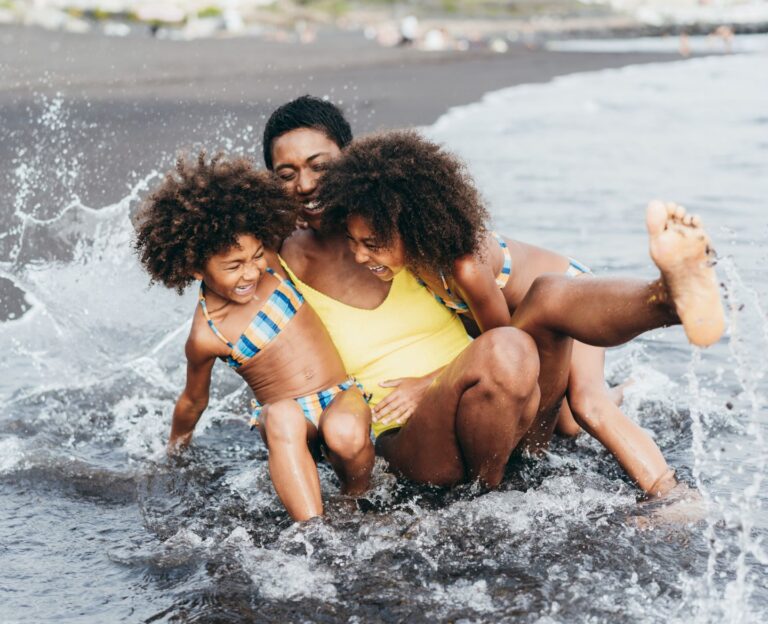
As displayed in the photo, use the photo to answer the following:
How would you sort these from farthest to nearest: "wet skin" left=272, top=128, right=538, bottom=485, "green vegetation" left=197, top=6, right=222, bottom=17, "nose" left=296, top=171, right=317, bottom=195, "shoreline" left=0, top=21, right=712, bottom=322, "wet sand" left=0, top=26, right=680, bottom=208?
"green vegetation" left=197, top=6, right=222, bottom=17
"wet sand" left=0, top=26, right=680, bottom=208
"shoreline" left=0, top=21, right=712, bottom=322
"nose" left=296, top=171, right=317, bottom=195
"wet skin" left=272, top=128, right=538, bottom=485

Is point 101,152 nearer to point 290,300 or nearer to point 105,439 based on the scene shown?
point 105,439

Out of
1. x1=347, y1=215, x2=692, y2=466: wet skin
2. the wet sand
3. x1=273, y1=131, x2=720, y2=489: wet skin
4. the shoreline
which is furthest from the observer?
the wet sand

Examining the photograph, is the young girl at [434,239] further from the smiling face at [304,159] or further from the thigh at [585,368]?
the smiling face at [304,159]

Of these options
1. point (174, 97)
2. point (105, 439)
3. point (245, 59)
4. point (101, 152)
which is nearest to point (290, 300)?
point (105, 439)

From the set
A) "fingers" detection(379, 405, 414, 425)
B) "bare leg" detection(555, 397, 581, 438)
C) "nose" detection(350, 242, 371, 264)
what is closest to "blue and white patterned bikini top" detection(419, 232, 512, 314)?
"nose" detection(350, 242, 371, 264)

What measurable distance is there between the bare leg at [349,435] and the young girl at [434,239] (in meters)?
0.12

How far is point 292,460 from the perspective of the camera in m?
3.55

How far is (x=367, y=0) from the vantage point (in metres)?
49.1

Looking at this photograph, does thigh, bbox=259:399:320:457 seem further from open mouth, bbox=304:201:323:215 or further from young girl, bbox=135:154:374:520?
open mouth, bbox=304:201:323:215

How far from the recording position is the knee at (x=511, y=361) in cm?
336

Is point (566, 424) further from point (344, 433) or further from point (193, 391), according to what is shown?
point (193, 391)

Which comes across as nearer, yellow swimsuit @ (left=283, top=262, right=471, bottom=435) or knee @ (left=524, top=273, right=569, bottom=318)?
knee @ (left=524, top=273, right=569, bottom=318)

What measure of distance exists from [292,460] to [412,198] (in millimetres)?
990

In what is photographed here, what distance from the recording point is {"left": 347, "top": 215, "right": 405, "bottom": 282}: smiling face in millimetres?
3660
